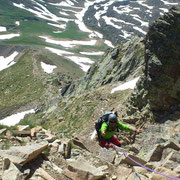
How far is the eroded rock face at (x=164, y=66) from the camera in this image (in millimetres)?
13094

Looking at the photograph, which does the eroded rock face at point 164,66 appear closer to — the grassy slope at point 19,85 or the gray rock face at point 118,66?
the gray rock face at point 118,66

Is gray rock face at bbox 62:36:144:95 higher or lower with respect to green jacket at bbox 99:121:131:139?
lower

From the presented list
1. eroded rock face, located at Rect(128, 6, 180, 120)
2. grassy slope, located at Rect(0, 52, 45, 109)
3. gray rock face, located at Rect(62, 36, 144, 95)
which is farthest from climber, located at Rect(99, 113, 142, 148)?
grassy slope, located at Rect(0, 52, 45, 109)

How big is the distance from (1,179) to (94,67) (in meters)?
31.0

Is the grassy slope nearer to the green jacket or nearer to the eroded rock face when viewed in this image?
the eroded rock face

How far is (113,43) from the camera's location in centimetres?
16125

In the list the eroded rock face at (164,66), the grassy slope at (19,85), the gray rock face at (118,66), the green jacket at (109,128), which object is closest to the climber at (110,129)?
the green jacket at (109,128)

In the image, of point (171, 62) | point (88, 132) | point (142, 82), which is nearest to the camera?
point (171, 62)

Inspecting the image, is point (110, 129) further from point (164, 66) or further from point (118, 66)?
point (118, 66)

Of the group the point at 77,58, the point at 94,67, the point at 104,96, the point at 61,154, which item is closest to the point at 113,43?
the point at 77,58

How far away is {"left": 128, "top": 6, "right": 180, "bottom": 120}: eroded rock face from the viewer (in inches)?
516

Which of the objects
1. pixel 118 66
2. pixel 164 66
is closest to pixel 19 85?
pixel 118 66

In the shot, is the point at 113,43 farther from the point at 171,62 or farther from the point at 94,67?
the point at 171,62

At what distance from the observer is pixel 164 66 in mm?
13289
